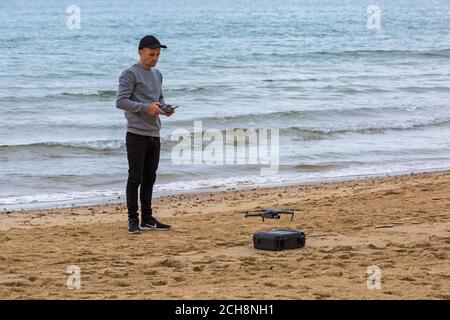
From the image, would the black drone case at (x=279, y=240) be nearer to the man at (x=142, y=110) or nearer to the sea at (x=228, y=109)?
the man at (x=142, y=110)

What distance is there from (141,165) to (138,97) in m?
0.59

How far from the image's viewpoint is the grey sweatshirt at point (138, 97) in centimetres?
795

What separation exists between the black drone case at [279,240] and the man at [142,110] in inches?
51.5

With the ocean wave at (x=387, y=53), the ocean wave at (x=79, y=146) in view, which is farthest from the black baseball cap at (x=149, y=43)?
the ocean wave at (x=387, y=53)

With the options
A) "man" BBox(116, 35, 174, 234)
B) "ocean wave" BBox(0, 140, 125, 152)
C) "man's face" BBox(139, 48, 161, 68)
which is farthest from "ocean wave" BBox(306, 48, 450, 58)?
"man's face" BBox(139, 48, 161, 68)

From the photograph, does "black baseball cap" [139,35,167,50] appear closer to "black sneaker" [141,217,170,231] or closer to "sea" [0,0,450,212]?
"black sneaker" [141,217,170,231]

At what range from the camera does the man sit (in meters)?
7.94

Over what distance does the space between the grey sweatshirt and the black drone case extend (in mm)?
1400

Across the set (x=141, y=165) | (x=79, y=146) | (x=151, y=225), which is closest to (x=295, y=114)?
(x=79, y=146)

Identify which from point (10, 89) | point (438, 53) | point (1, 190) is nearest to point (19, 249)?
point (1, 190)

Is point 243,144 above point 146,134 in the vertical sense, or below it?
below
